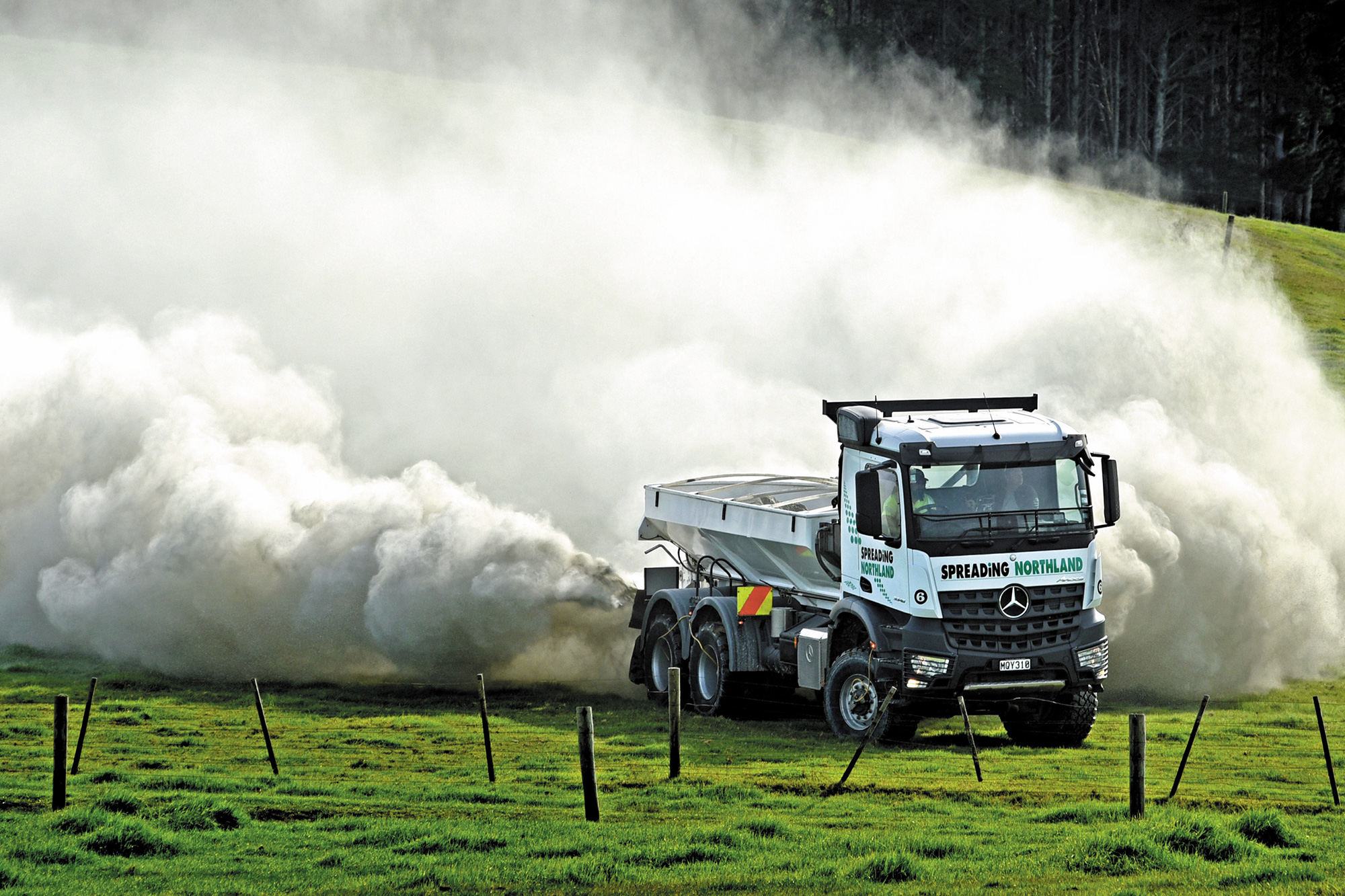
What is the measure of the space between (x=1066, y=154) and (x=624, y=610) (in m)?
86.7

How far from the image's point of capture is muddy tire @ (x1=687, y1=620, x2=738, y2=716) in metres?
25.8

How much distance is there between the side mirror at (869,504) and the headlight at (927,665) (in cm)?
175

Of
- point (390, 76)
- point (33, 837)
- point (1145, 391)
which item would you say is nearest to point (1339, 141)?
point (390, 76)

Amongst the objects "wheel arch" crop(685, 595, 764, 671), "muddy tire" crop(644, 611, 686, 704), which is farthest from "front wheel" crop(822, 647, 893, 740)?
"muddy tire" crop(644, 611, 686, 704)

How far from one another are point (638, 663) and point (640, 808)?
964 cm

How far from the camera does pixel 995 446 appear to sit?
2198cm

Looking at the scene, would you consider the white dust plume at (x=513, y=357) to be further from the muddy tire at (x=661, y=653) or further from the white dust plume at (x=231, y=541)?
the muddy tire at (x=661, y=653)

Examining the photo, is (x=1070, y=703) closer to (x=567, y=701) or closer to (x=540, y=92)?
(x=567, y=701)

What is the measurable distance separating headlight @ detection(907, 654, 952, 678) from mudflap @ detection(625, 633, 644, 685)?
25.1ft

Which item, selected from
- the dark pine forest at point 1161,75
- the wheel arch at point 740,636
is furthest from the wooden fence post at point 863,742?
the dark pine forest at point 1161,75

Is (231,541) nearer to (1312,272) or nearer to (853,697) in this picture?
(853,697)

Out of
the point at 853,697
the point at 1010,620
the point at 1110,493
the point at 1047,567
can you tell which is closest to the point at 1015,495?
the point at 1047,567

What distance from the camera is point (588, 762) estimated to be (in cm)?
Answer: 1745

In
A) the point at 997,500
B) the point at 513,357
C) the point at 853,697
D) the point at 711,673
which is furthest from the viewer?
the point at 513,357
